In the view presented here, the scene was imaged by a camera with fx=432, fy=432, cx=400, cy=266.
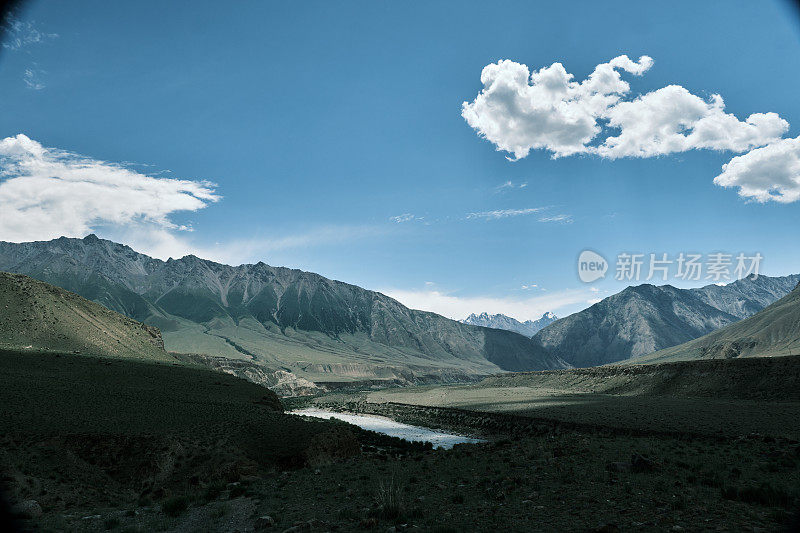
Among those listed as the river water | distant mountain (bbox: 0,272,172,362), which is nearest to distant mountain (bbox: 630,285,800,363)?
the river water

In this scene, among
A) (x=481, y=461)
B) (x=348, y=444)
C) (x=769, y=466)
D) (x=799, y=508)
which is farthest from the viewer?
(x=348, y=444)

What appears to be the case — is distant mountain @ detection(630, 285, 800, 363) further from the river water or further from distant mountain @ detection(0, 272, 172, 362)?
distant mountain @ detection(0, 272, 172, 362)

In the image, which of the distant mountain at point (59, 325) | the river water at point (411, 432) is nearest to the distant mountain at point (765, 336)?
the river water at point (411, 432)

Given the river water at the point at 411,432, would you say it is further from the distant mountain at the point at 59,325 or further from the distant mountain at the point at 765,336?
the distant mountain at the point at 765,336

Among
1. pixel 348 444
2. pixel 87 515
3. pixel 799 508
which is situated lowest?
pixel 348 444

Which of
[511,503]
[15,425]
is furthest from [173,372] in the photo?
[511,503]

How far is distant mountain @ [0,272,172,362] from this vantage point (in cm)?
6619

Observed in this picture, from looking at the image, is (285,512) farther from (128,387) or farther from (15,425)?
(128,387)

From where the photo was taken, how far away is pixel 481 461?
20.5 m

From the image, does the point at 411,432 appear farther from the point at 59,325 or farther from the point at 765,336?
the point at 765,336

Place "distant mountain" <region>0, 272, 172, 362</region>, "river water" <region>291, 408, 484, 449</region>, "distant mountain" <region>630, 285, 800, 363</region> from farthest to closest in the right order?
1. "distant mountain" <region>630, 285, 800, 363</region>
2. "distant mountain" <region>0, 272, 172, 362</region>
3. "river water" <region>291, 408, 484, 449</region>

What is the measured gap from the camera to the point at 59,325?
73.2m

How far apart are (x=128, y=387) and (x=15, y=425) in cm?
1831

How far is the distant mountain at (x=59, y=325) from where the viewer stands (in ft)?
217
